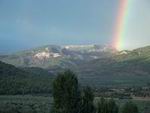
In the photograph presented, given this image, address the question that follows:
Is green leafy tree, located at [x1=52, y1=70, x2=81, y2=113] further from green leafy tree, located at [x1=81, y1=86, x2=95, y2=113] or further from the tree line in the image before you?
green leafy tree, located at [x1=81, y1=86, x2=95, y2=113]

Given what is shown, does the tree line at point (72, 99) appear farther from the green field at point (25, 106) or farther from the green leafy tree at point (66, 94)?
the green field at point (25, 106)

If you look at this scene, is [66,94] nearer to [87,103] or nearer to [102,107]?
[87,103]

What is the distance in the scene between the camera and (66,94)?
9356 centimetres

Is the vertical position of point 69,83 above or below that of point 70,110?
above

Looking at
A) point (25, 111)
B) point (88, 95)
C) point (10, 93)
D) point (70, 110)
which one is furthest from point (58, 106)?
point (10, 93)

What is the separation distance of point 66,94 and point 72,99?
1.97m

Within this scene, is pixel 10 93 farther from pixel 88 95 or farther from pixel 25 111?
pixel 88 95

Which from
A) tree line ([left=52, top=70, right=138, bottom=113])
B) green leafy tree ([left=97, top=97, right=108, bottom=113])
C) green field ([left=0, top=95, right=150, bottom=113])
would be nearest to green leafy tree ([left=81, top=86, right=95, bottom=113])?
tree line ([left=52, top=70, right=138, bottom=113])

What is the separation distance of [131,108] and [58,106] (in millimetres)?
21082

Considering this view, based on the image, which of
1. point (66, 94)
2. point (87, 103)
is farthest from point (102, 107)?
point (66, 94)

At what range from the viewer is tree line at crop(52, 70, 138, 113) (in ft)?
303

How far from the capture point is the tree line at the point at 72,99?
92.5m

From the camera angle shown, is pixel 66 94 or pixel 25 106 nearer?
pixel 66 94

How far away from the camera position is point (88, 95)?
320 ft
